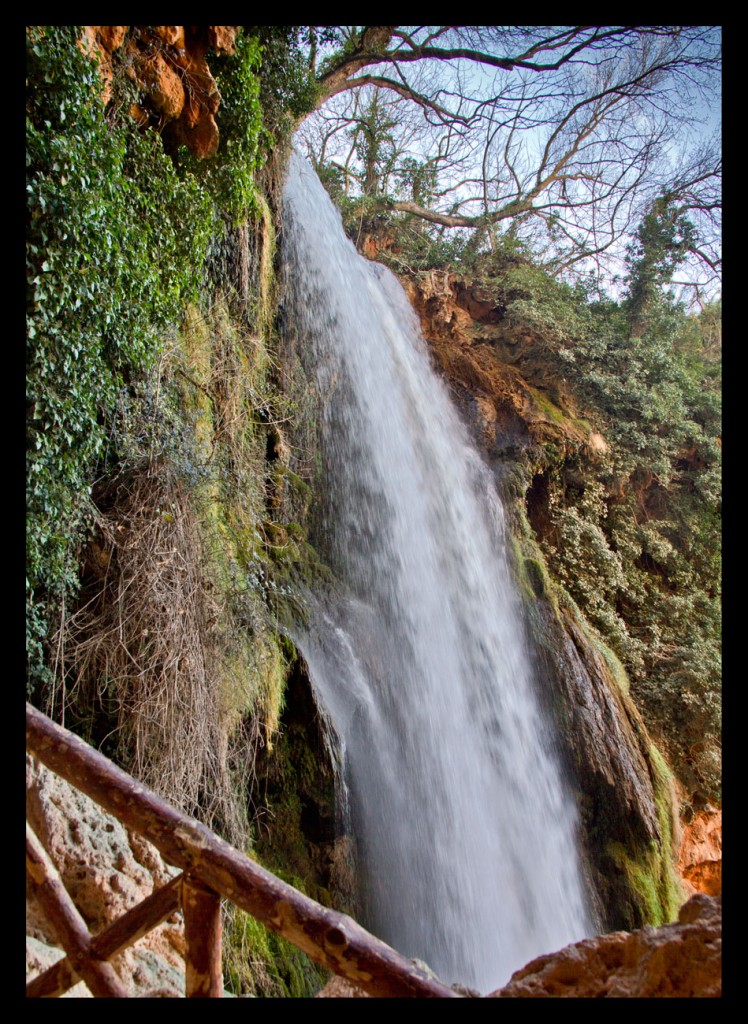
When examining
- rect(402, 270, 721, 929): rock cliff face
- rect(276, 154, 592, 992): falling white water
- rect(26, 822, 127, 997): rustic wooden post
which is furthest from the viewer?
rect(402, 270, 721, 929): rock cliff face

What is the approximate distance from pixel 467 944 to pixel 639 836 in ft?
8.74

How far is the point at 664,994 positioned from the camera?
4.90 ft

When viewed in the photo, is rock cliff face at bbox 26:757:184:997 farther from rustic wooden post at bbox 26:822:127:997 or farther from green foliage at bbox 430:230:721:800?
green foliage at bbox 430:230:721:800

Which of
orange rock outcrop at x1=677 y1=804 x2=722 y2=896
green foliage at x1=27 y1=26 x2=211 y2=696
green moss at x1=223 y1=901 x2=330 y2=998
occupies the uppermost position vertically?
green foliage at x1=27 y1=26 x2=211 y2=696

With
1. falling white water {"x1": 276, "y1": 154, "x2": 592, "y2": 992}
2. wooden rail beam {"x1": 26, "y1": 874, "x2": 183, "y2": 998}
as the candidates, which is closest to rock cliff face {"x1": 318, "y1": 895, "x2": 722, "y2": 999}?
wooden rail beam {"x1": 26, "y1": 874, "x2": 183, "y2": 998}

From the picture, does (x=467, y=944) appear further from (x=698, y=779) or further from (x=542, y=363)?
(x=542, y=363)

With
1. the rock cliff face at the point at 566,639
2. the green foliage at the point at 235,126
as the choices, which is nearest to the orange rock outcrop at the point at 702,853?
the rock cliff face at the point at 566,639

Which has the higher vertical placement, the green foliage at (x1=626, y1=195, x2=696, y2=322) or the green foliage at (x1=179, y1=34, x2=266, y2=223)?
the green foliage at (x1=626, y1=195, x2=696, y2=322)

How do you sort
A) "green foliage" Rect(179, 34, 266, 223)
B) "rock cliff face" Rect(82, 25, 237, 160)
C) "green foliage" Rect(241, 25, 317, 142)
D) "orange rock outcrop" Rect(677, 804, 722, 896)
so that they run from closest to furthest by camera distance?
"rock cliff face" Rect(82, 25, 237, 160) < "green foliage" Rect(179, 34, 266, 223) < "green foliage" Rect(241, 25, 317, 142) < "orange rock outcrop" Rect(677, 804, 722, 896)

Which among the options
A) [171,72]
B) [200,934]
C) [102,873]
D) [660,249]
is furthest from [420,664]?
[660,249]

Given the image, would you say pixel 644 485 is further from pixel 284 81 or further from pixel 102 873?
pixel 102 873

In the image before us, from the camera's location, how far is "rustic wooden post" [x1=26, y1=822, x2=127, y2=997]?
1.75 m

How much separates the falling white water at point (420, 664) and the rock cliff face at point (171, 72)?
2617 millimetres
